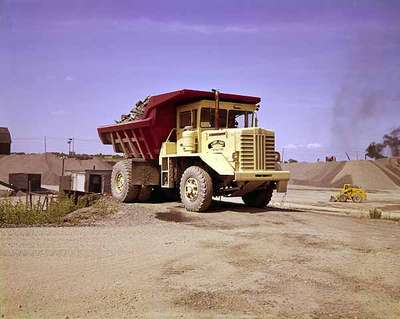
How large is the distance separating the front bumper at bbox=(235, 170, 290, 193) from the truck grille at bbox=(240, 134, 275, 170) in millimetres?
185

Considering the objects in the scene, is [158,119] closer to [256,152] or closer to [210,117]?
[210,117]

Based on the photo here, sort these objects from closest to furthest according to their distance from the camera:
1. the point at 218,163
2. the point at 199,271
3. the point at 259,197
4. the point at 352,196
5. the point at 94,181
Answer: the point at 199,271
the point at 218,163
the point at 259,197
the point at 94,181
the point at 352,196

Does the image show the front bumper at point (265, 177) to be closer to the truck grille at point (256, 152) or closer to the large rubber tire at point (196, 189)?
the truck grille at point (256, 152)

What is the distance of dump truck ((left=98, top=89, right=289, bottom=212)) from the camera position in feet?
38.6

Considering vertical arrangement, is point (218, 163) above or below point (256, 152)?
below

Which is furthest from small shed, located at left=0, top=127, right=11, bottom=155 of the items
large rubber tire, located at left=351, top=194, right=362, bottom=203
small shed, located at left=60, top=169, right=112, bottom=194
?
large rubber tire, located at left=351, top=194, right=362, bottom=203

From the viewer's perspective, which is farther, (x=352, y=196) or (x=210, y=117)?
(x=352, y=196)

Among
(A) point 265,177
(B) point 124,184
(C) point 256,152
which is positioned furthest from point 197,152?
(B) point 124,184

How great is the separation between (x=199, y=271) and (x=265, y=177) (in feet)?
20.4

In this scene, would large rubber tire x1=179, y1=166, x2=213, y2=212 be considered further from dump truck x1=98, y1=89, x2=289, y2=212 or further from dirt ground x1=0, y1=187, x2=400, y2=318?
dirt ground x1=0, y1=187, x2=400, y2=318

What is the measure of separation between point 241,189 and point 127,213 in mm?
3146

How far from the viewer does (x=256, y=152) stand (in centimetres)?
1184

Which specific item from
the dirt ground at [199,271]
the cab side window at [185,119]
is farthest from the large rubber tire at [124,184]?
the dirt ground at [199,271]

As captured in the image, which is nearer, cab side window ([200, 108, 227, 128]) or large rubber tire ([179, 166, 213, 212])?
large rubber tire ([179, 166, 213, 212])
